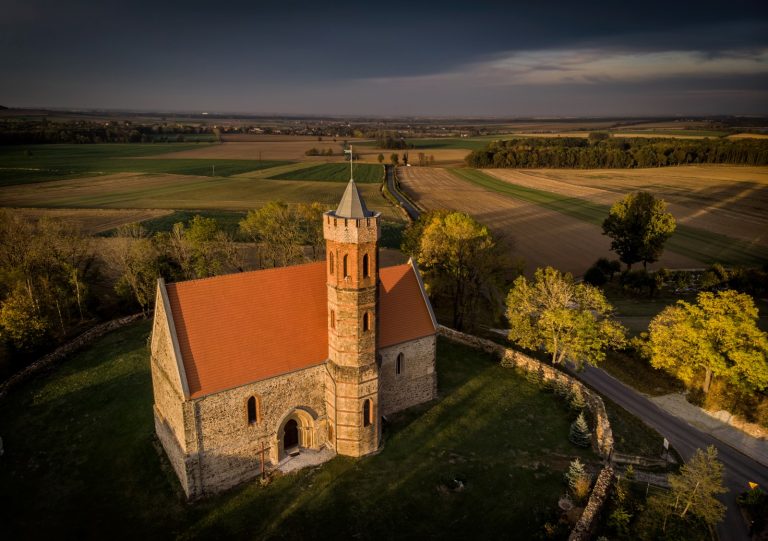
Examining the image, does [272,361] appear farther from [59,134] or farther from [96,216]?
[59,134]

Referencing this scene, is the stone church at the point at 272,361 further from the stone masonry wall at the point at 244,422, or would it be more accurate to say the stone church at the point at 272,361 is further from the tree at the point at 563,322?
the tree at the point at 563,322

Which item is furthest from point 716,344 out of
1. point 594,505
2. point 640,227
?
point 640,227

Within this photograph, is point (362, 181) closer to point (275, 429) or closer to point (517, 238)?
point (517, 238)

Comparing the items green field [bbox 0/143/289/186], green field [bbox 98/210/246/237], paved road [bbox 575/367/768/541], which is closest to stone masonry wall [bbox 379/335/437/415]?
paved road [bbox 575/367/768/541]

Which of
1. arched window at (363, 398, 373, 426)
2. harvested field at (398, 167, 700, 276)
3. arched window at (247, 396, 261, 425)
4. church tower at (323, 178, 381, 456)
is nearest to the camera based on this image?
church tower at (323, 178, 381, 456)

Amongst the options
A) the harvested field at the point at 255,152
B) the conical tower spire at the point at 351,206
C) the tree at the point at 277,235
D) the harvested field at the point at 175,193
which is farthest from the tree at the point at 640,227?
the harvested field at the point at 255,152

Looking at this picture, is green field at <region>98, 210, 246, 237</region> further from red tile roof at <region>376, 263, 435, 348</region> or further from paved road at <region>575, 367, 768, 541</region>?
paved road at <region>575, 367, 768, 541</region>
